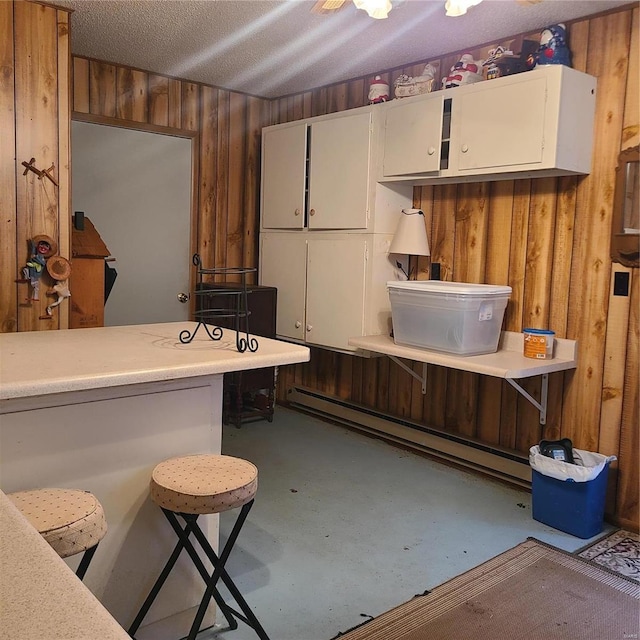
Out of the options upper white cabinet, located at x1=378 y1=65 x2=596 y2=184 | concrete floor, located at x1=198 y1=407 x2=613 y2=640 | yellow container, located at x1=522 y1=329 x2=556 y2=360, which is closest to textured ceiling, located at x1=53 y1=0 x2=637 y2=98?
upper white cabinet, located at x1=378 y1=65 x2=596 y2=184

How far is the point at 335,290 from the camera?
13.3 ft

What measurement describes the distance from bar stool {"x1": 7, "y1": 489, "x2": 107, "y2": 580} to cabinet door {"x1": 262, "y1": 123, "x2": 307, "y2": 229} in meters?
2.93

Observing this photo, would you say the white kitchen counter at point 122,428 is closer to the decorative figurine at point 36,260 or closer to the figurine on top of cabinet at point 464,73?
the decorative figurine at point 36,260

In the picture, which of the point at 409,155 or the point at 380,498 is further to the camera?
the point at 409,155

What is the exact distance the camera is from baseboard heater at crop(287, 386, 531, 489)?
3.48 m

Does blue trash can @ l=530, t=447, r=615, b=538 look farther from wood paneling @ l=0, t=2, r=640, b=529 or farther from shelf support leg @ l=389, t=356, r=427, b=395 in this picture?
shelf support leg @ l=389, t=356, r=427, b=395

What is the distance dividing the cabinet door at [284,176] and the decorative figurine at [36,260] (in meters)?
1.70

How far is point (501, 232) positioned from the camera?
3484 mm

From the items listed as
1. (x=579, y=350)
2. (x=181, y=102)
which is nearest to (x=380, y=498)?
(x=579, y=350)

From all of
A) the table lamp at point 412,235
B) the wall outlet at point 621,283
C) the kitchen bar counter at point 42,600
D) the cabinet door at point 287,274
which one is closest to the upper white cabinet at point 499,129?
the table lamp at point 412,235

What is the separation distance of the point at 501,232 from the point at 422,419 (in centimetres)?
131

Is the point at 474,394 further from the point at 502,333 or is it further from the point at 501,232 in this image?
the point at 501,232

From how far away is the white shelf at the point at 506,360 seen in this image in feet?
9.57

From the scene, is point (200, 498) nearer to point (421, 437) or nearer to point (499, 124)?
point (499, 124)
